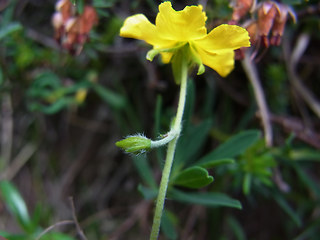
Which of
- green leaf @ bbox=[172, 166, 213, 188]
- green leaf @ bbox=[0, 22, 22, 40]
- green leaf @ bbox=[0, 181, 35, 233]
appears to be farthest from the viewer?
green leaf @ bbox=[0, 181, 35, 233]

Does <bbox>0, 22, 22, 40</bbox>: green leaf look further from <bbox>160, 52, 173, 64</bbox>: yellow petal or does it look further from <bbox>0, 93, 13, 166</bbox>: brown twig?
<bbox>160, 52, 173, 64</bbox>: yellow petal

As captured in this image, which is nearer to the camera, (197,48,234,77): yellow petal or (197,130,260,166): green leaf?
(197,48,234,77): yellow petal

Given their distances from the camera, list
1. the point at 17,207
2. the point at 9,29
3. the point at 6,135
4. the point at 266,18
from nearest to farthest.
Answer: the point at 266,18 < the point at 9,29 < the point at 17,207 < the point at 6,135

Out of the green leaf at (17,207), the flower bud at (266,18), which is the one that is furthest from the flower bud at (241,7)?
the green leaf at (17,207)

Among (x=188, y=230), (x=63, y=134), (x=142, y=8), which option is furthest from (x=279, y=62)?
(x=63, y=134)

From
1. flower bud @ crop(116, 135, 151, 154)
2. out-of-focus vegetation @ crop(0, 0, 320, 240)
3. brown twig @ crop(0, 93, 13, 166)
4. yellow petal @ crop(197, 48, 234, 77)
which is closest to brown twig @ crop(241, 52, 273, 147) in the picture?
out-of-focus vegetation @ crop(0, 0, 320, 240)

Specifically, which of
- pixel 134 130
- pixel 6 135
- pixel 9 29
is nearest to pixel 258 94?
pixel 134 130

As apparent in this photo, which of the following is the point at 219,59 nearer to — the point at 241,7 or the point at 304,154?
the point at 241,7
